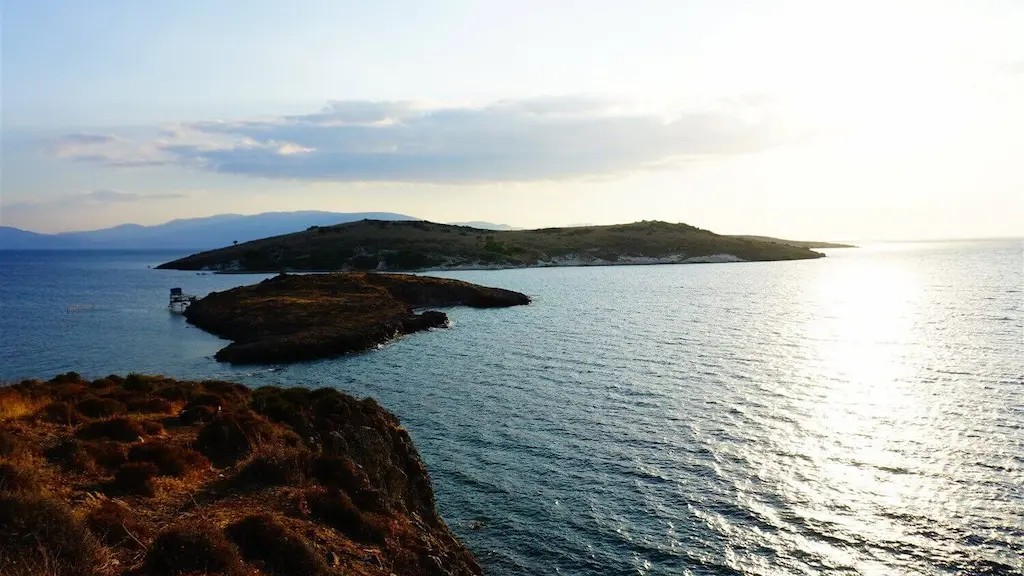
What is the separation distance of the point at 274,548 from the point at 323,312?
6803 centimetres

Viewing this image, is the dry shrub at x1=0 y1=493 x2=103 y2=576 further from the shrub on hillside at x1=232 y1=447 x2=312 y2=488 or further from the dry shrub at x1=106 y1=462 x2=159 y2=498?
the shrub on hillside at x1=232 y1=447 x2=312 y2=488

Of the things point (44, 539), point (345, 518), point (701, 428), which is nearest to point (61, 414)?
point (345, 518)

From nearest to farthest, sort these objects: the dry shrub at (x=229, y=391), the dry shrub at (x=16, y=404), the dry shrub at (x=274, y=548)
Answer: the dry shrub at (x=274, y=548)
the dry shrub at (x=16, y=404)
the dry shrub at (x=229, y=391)

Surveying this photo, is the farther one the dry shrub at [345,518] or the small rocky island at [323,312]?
the small rocky island at [323,312]

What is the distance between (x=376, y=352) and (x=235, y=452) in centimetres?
4139

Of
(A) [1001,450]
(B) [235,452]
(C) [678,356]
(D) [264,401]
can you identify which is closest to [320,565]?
(B) [235,452]

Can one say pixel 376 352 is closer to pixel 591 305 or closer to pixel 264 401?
pixel 264 401

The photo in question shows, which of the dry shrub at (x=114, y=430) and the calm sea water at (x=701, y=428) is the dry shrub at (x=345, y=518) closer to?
the calm sea water at (x=701, y=428)

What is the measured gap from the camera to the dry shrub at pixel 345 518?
787 inches

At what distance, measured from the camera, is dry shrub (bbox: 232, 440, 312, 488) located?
2230 cm

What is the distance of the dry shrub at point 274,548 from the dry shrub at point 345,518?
2.89 m

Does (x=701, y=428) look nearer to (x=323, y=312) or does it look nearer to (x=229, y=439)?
(x=229, y=439)

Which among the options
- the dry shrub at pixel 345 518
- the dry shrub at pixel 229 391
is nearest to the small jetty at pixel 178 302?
the dry shrub at pixel 229 391

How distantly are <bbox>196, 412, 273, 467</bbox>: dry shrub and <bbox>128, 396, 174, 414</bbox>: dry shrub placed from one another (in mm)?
4884
